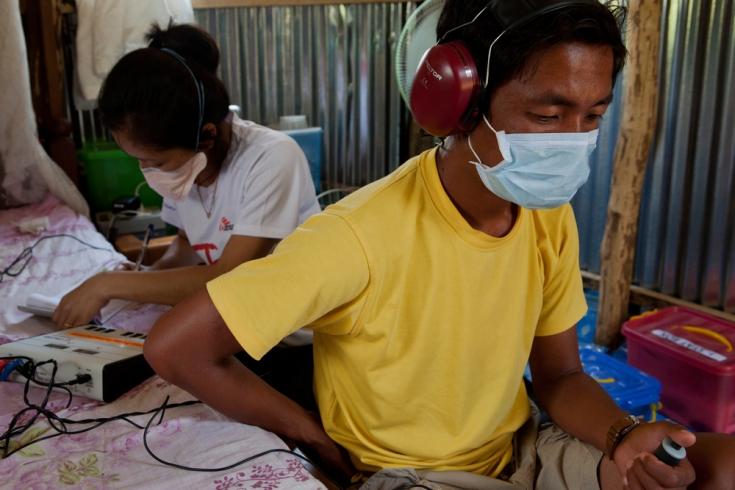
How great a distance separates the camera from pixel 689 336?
2.54 m

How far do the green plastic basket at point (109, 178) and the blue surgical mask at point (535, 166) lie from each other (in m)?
2.86

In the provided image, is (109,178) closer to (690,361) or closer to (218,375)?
(218,375)

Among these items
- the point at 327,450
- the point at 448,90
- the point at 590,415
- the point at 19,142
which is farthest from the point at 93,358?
the point at 19,142

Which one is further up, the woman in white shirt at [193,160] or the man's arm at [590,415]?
the woman in white shirt at [193,160]

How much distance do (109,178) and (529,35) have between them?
307 cm

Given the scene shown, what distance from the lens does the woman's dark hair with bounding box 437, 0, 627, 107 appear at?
100 cm

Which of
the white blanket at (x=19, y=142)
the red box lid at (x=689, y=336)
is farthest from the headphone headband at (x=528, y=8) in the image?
the white blanket at (x=19, y=142)

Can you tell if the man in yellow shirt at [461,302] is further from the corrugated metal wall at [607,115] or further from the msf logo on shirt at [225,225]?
the corrugated metal wall at [607,115]

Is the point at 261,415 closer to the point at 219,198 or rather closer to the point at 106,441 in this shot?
the point at 106,441

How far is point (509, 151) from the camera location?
108cm

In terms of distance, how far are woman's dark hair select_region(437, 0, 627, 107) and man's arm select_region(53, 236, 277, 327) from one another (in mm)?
826

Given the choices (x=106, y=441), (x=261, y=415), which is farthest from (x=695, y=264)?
(x=106, y=441)

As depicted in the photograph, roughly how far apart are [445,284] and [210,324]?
396mm

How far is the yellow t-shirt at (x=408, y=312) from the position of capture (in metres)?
0.97
